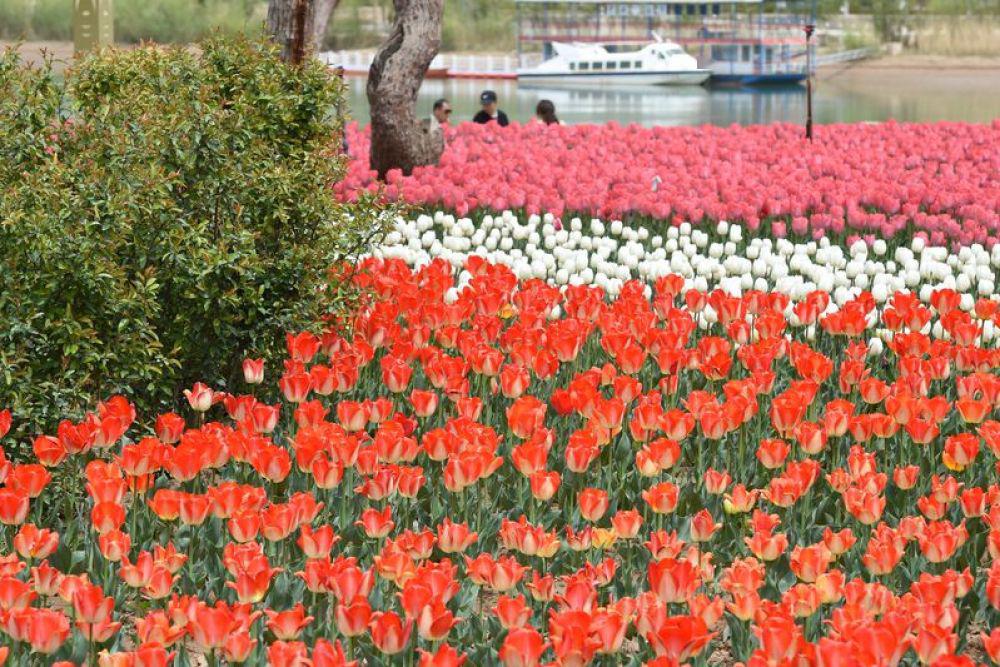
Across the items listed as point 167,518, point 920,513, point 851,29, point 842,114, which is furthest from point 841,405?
point 851,29

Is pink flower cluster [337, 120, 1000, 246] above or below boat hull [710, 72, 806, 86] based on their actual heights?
above

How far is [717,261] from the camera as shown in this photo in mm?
10039

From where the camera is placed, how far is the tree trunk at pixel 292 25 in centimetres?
956

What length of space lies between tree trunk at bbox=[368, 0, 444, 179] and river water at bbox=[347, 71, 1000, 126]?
14310 millimetres

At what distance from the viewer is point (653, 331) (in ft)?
21.9

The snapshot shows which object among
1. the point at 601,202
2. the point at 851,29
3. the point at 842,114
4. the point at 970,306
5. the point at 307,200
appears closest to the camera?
the point at 307,200

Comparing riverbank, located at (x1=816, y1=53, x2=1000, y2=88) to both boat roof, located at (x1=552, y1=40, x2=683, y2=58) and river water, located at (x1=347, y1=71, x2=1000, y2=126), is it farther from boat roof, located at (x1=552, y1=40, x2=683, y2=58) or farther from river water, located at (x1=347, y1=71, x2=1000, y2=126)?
boat roof, located at (x1=552, y1=40, x2=683, y2=58)

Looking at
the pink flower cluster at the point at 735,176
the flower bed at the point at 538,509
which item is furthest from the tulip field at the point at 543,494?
the pink flower cluster at the point at 735,176

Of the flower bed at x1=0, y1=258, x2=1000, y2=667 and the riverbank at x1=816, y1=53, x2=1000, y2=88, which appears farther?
the riverbank at x1=816, y1=53, x2=1000, y2=88

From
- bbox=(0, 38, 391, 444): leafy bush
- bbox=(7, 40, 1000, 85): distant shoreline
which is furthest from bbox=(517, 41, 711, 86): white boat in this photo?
bbox=(0, 38, 391, 444): leafy bush

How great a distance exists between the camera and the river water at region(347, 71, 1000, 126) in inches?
1469

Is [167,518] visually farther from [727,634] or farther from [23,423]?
[727,634]

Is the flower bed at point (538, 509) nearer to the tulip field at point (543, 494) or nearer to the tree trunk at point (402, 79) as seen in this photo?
the tulip field at point (543, 494)

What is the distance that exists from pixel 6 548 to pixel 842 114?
34.1 meters
